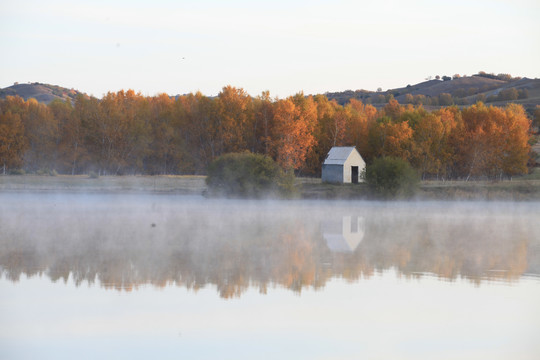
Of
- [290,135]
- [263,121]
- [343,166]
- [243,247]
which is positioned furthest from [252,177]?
[243,247]

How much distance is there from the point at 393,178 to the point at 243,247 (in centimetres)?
2653

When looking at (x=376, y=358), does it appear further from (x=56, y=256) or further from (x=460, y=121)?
(x=460, y=121)

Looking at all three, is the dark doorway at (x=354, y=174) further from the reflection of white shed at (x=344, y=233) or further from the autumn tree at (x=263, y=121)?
the reflection of white shed at (x=344, y=233)

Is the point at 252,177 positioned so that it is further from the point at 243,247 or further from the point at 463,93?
the point at 463,93

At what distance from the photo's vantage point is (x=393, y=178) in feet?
148

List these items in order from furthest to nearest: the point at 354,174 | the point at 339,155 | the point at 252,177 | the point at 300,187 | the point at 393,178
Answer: the point at 354,174
the point at 339,155
the point at 300,187
the point at 393,178
the point at 252,177

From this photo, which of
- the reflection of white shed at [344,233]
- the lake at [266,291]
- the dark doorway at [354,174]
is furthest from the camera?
the dark doorway at [354,174]

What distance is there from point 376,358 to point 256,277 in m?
5.82

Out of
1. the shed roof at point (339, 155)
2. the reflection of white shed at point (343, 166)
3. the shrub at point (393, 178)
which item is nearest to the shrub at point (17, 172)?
the reflection of white shed at point (343, 166)

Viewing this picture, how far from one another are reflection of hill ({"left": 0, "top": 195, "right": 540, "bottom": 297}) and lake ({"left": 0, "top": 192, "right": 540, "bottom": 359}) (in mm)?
71

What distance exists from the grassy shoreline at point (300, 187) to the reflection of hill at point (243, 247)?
12.5 m

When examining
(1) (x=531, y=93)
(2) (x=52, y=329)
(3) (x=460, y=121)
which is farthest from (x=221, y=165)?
(1) (x=531, y=93)

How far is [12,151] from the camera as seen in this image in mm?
63156

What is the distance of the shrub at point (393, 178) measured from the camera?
44.9 metres
